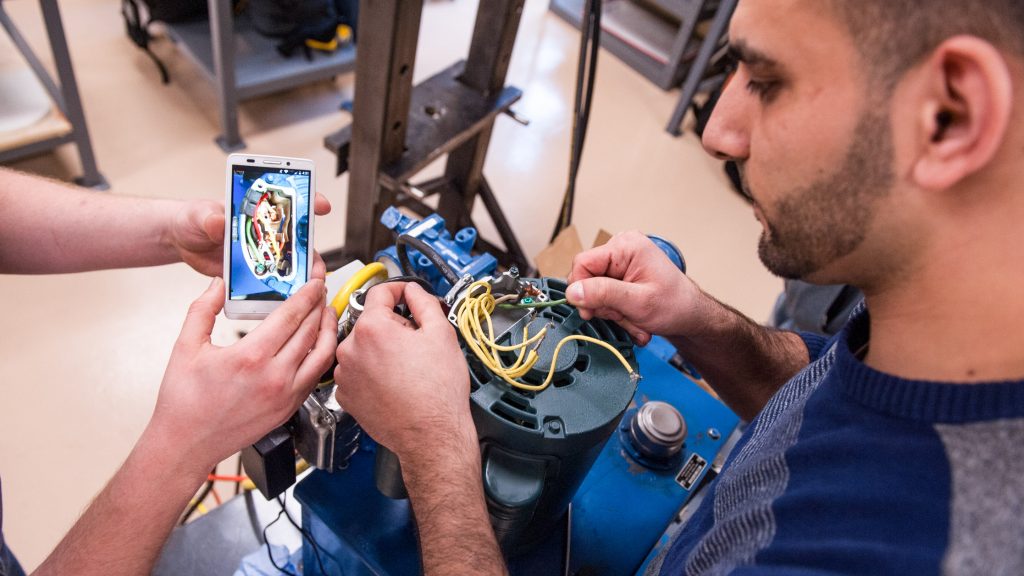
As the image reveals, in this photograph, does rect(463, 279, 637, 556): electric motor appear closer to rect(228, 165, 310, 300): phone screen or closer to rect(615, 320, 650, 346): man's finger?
rect(615, 320, 650, 346): man's finger

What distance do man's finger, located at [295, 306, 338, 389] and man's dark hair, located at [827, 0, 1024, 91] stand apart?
626 millimetres

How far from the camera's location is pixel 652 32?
3.43 metres

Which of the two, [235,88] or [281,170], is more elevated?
[281,170]

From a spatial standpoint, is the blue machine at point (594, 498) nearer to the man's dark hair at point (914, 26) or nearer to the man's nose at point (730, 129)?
the man's nose at point (730, 129)

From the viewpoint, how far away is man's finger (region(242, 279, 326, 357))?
0.69 meters

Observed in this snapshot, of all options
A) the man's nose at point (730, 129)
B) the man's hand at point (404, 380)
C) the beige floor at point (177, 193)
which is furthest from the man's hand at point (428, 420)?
the beige floor at point (177, 193)

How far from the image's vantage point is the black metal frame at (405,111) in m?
1.28

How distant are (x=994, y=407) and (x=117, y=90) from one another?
2.84m

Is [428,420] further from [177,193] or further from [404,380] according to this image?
[177,193]

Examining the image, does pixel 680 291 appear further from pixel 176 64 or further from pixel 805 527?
pixel 176 64

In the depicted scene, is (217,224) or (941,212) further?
(217,224)

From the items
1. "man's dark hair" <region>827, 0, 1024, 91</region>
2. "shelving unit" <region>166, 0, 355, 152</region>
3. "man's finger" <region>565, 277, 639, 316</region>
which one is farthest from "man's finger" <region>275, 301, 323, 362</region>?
"shelving unit" <region>166, 0, 355, 152</region>

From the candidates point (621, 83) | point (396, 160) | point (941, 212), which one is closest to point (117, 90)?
point (396, 160)

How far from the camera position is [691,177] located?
2.79 meters
